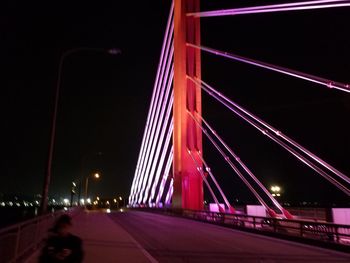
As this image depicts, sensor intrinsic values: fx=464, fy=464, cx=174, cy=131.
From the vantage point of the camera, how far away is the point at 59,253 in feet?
15.4

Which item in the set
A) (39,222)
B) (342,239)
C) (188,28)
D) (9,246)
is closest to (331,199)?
(188,28)

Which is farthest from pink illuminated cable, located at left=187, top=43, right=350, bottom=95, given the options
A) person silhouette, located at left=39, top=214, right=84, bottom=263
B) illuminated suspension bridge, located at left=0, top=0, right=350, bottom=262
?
person silhouette, located at left=39, top=214, right=84, bottom=263

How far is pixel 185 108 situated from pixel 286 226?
689 inches

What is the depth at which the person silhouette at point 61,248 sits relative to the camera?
4680 millimetres

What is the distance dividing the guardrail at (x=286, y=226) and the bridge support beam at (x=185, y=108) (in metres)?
2.56

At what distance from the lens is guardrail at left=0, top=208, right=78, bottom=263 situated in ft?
29.3

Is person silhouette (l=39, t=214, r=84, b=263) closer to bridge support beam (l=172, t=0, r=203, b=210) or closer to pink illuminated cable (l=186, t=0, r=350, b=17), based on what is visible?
pink illuminated cable (l=186, t=0, r=350, b=17)

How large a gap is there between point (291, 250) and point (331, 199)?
1982 inches

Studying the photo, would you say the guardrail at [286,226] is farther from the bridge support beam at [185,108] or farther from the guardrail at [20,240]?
the guardrail at [20,240]

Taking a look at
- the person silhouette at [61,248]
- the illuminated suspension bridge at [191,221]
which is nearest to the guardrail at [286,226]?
the illuminated suspension bridge at [191,221]

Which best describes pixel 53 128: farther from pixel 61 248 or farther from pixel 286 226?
pixel 61 248

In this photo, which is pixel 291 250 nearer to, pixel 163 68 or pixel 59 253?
pixel 59 253

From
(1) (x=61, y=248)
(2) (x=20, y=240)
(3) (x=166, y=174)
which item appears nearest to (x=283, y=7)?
(2) (x=20, y=240)

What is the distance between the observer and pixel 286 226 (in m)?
19.0
